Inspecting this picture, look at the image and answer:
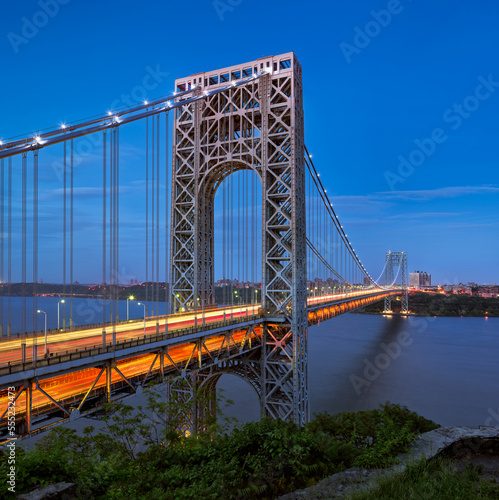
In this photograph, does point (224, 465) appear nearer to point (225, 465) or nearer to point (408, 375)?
point (225, 465)

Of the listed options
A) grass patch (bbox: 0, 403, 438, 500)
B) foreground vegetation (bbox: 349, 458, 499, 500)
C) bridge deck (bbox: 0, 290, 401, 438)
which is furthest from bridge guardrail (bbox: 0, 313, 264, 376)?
foreground vegetation (bbox: 349, 458, 499, 500)

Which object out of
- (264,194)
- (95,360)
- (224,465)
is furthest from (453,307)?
(224,465)

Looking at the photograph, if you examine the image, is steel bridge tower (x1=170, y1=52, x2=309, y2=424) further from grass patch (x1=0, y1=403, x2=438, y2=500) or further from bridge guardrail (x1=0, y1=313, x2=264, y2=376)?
grass patch (x1=0, y1=403, x2=438, y2=500)

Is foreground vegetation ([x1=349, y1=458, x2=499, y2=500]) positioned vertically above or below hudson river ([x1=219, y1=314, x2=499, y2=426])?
above

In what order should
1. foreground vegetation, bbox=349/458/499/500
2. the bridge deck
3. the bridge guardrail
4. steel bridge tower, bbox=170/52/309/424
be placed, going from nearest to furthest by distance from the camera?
foreground vegetation, bbox=349/458/499/500, the bridge guardrail, the bridge deck, steel bridge tower, bbox=170/52/309/424

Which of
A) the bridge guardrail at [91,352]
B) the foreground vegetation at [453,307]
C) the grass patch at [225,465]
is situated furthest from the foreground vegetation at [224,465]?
the foreground vegetation at [453,307]

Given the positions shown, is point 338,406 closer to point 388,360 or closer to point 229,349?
point 229,349
